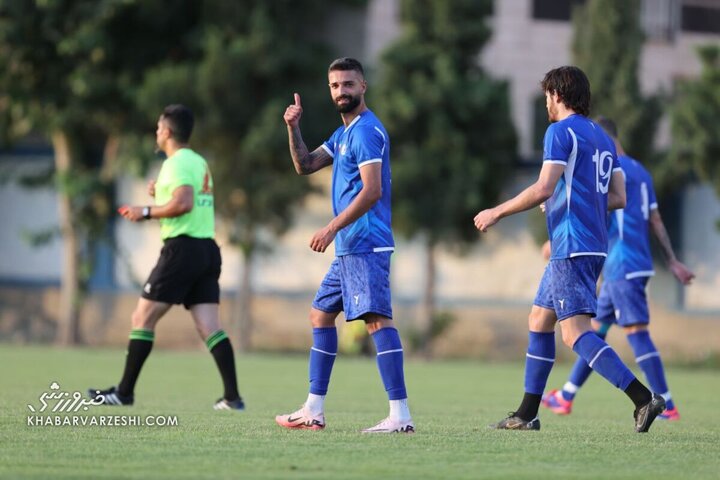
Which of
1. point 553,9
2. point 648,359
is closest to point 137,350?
point 648,359

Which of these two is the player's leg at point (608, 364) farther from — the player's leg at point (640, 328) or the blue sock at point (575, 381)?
the player's leg at point (640, 328)

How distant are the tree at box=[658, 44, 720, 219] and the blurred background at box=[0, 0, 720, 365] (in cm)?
4

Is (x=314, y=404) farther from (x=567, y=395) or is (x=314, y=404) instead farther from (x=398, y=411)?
(x=567, y=395)

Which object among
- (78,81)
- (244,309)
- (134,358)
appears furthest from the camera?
(244,309)

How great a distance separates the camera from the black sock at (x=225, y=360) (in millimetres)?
11758

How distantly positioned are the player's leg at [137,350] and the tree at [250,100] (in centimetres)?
1342

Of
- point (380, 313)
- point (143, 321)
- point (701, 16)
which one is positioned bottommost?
point (143, 321)

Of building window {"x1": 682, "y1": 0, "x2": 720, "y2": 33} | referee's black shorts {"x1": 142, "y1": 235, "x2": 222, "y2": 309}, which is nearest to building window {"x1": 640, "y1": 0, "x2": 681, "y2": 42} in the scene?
building window {"x1": 682, "y1": 0, "x2": 720, "y2": 33}

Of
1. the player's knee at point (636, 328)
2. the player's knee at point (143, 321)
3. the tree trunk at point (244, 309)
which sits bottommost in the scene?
the tree trunk at point (244, 309)

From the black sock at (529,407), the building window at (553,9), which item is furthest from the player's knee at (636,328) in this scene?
the building window at (553,9)

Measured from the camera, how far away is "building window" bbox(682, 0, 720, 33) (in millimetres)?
30484

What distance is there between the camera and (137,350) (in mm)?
11680

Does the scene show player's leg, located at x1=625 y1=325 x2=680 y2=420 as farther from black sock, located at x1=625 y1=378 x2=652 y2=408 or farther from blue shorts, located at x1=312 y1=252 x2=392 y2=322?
blue shorts, located at x1=312 y1=252 x2=392 y2=322

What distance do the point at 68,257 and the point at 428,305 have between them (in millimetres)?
6889
